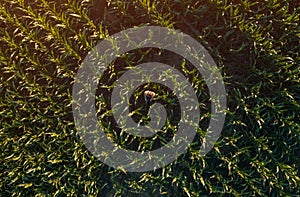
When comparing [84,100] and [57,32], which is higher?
[57,32]

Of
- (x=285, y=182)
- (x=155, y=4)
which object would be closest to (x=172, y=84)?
(x=155, y=4)

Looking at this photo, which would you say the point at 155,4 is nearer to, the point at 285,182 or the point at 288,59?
the point at 288,59

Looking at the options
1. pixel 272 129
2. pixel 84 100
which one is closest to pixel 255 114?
pixel 272 129

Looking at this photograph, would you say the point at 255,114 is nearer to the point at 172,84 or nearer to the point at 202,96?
the point at 202,96

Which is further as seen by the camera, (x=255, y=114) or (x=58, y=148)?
(x=58, y=148)

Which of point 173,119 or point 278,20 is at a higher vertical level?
point 278,20

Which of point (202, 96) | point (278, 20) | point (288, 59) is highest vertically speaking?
point (278, 20)
